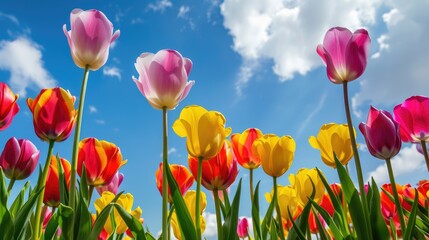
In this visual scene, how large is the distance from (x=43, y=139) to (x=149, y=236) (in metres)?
0.74

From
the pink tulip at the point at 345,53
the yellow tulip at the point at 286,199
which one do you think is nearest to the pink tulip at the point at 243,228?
the yellow tulip at the point at 286,199

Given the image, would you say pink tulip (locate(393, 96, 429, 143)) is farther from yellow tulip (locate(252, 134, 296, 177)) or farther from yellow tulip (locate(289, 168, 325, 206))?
yellow tulip (locate(252, 134, 296, 177))

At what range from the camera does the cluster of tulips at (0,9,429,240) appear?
1.88 metres

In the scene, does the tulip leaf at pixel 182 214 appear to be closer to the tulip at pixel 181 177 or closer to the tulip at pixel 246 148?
the tulip at pixel 181 177

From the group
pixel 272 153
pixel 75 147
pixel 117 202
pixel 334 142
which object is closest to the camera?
pixel 75 147

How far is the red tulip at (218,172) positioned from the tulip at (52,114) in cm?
72

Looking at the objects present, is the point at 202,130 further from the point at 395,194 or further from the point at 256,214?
the point at 395,194

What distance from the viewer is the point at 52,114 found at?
213 cm

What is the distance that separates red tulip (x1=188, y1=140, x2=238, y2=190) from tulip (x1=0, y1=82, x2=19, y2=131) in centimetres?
111

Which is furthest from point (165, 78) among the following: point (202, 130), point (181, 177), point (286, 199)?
point (286, 199)

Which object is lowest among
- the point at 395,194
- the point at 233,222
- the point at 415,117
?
the point at 233,222

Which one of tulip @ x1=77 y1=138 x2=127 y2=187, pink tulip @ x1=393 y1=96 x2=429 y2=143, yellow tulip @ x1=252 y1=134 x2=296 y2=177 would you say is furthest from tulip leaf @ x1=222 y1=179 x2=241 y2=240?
pink tulip @ x1=393 y1=96 x2=429 y2=143

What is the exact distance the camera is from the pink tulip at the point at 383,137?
2.26 metres

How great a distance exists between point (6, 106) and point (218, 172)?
128 cm
